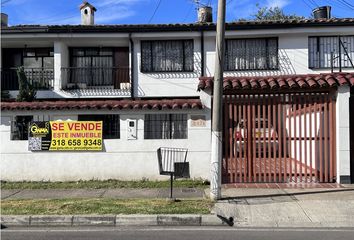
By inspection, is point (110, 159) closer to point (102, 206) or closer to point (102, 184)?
point (102, 184)

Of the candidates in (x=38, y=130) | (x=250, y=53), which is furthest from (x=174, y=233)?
(x=250, y=53)

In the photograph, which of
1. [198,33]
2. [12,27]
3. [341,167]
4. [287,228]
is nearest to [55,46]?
[12,27]

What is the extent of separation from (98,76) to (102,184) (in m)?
10.7

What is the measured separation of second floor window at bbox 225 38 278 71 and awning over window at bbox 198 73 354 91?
8.98m

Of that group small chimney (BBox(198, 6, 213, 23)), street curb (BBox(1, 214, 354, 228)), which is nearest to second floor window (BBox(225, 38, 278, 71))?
small chimney (BBox(198, 6, 213, 23))

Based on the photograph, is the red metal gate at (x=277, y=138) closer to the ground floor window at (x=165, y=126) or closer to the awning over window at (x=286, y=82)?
the awning over window at (x=286, y=82)

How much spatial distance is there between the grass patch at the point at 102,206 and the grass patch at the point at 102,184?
1993mm

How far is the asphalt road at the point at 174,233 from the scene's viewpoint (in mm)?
7133

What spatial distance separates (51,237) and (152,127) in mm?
5985

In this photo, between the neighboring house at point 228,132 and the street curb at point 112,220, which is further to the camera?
the neighboring house at point 228,132

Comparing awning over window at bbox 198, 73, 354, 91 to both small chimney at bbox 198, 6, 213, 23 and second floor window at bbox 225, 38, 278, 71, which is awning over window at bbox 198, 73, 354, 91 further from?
small chimney at bbox 198, 6, 213, 23

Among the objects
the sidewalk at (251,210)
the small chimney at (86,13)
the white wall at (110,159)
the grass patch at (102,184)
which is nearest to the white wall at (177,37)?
the small chimney at (86,13)

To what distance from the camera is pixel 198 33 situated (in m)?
20.2

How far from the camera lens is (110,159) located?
1267 centimetres
